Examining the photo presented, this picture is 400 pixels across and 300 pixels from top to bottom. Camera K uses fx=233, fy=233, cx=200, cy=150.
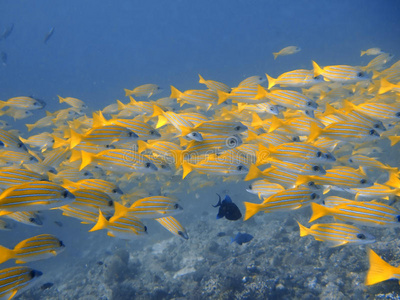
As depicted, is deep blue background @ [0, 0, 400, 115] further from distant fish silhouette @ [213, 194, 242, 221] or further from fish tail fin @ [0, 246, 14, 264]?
fish tail fin @ [0, 246, 14, 264]

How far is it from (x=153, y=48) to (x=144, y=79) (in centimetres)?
2417

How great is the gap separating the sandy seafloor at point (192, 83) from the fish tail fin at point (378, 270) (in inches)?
127

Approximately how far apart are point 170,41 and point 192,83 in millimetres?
32747

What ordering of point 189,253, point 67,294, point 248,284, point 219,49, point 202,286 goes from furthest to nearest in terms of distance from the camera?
point 219,49 → point 189,253 → point 67,294 → point 202,286 → point 248,284

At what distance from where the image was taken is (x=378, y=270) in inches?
110

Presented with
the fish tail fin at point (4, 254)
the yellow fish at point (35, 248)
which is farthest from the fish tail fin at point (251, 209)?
the fish tail fin at point (4, 254)

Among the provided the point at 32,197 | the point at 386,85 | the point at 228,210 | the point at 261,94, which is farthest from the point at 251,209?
the point at 386,85

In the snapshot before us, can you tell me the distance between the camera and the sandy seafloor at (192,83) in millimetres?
7242

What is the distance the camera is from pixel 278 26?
5697cm

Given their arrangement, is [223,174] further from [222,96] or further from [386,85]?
[386,85]

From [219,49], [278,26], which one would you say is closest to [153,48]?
[219,49]

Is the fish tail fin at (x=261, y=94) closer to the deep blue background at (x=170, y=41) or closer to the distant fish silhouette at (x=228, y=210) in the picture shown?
the distant fish silhouette at (x=228, y=210)

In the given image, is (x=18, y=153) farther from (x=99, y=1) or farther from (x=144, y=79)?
(x=99, y=1)

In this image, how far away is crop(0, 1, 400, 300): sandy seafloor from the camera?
7.24 m
